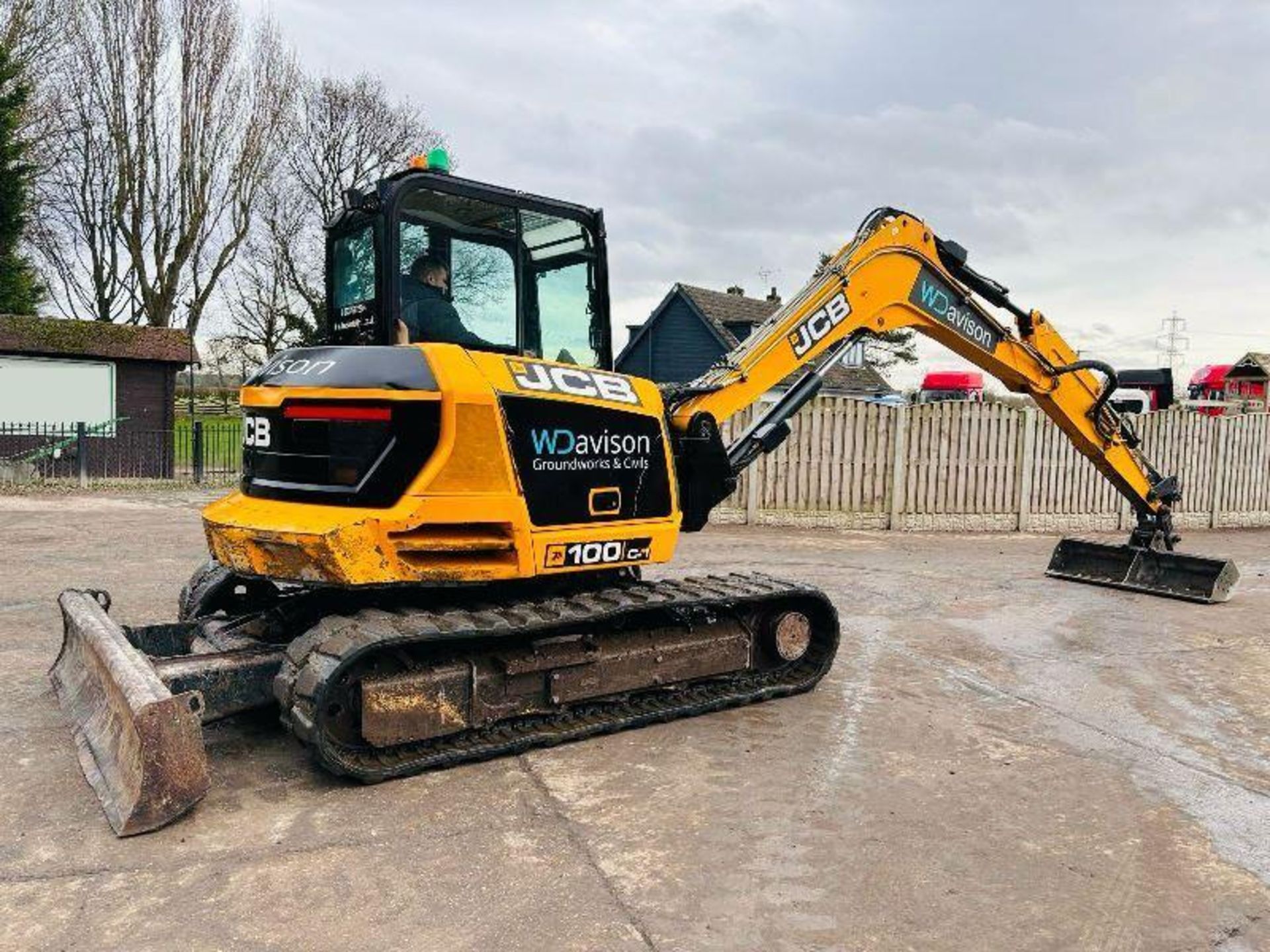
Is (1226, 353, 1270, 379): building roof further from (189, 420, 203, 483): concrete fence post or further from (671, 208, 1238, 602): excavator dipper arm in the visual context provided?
(189, 420, 203, 483): concrete fence post

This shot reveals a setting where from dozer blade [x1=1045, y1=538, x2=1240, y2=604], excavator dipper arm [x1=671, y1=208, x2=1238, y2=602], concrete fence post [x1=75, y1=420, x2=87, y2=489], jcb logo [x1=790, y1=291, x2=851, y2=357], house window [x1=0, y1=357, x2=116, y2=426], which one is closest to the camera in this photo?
excavator dipper arm [x1=671, y1=208, x2=1238, y2=602]

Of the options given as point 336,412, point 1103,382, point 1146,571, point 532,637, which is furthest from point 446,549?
point 1146,571

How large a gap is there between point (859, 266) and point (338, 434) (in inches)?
153

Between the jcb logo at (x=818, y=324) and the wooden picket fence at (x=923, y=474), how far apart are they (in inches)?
268

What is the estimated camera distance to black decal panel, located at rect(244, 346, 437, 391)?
14.7ft

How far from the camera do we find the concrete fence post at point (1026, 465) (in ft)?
47.3

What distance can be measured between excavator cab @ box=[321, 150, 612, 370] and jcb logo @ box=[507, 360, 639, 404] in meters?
0.21

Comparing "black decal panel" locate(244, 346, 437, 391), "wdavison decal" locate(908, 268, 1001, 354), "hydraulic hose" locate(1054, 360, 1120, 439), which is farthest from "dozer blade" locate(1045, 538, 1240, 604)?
"black decal panel" locate(244, 346, 437, 391)

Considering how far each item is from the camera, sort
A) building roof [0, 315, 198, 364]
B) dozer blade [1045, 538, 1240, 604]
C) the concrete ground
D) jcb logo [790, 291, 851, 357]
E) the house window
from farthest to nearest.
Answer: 1. the house window
2. building roof [0, 315, 198, 364]
3. dozer blade [1045, 538, 1240, 604]
4. jcb logo [790, 291, 851, 357]
5. the concrete ground

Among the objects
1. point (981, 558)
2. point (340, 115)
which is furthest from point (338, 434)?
point (340, 115)

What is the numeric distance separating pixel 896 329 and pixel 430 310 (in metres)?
3.58

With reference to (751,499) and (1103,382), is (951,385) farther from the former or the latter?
(1103,382)

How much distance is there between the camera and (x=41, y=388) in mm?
20125

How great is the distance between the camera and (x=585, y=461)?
5.04m
